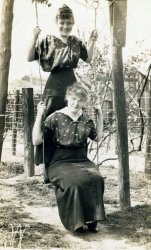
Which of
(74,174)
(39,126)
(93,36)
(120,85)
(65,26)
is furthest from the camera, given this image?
(120,85)

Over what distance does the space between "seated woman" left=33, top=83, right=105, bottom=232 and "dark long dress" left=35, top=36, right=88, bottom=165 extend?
457 millimetres

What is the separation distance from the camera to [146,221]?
4977 mm

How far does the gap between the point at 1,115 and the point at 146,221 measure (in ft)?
6.75

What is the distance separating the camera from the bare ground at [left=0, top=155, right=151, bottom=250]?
4156mm

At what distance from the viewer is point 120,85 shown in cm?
544

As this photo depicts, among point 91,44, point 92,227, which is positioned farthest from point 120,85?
point 92,227

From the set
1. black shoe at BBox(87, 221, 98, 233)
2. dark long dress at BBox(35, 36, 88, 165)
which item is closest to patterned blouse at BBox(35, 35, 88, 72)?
dark long dress at BBox(35, 36, 88, 165)

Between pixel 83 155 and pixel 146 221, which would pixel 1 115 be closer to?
pixel 83 155

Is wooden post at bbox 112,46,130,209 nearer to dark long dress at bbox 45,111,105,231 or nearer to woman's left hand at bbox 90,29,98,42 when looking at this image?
woman's left hand at bbox 90,29,98,42

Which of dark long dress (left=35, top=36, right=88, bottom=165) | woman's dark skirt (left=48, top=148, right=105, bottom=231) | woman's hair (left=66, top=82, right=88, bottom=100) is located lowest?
woman's dark skirt (left=48, top=148, right=105, bottom=231)

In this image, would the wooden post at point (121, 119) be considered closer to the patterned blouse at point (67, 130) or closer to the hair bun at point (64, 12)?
the patterned blouse at point (67, 130)

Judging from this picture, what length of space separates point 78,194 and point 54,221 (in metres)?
0.74

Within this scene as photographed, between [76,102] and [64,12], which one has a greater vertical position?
[64,12]

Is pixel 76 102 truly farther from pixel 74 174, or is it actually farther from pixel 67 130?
pixel 74 174
